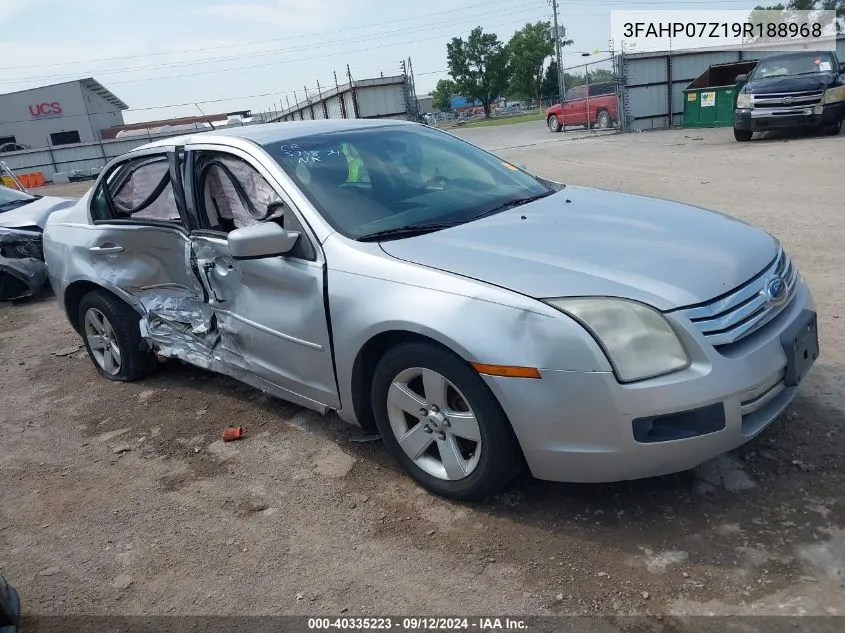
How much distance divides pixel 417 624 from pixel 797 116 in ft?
48.7

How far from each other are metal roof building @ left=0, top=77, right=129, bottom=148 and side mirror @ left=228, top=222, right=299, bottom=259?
2235 inches

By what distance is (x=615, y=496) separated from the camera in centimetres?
281

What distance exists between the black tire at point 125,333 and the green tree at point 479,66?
240 ft

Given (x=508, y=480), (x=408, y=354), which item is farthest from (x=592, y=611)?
(x=408, y=354)

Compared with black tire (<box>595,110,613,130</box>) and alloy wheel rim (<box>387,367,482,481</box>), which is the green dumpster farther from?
alloy wheel rim (<box>387,367,482,481</box>)

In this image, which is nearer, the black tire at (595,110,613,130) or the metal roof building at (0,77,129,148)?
the black tire at (595,110,613,130)

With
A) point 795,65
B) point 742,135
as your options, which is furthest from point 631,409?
point 795,65

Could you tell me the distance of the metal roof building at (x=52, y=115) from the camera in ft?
167

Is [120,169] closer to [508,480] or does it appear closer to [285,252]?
[285,252]

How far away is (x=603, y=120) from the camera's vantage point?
909 inches

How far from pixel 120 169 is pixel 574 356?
3527 millimetres

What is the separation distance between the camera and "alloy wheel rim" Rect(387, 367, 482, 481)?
8.96 feet

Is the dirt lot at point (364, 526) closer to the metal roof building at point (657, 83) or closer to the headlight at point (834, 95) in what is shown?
the headlight at point (834, 95)

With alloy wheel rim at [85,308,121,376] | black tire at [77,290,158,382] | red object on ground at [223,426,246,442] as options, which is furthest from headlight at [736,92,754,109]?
red object on ground at [223,426,246,442]
